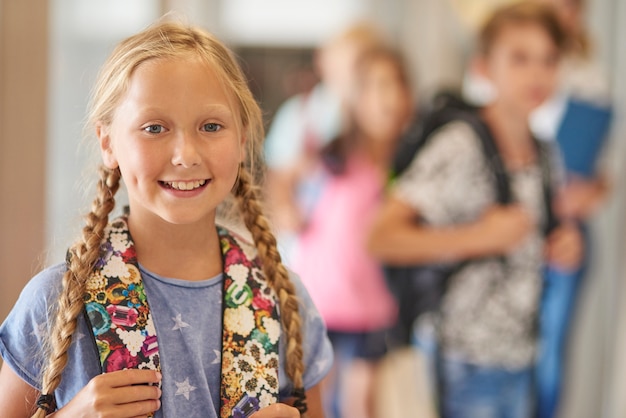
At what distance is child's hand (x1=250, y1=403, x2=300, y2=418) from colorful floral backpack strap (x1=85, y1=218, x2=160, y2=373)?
0.14 m

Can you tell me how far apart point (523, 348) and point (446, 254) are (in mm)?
380

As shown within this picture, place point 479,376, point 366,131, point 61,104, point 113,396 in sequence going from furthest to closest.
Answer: point 366,131 < point 479,376 < point 61,104 < point 113,396

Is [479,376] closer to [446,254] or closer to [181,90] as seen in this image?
[446,254]

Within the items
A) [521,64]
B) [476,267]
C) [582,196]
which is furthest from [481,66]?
[476,267]

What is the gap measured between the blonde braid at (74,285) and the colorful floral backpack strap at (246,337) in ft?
0.53

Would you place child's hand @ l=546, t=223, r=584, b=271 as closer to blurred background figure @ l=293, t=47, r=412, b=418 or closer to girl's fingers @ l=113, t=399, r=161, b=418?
blurred background figure @ l=293, t=47, r=412, b=418

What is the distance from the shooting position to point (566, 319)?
291cm

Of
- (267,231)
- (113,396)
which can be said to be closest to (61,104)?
(267,231)

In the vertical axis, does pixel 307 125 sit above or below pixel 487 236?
above

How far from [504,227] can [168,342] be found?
1728 mm

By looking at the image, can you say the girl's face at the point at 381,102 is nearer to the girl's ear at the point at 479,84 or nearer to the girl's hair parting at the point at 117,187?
the girl's ear at the point at 479,84

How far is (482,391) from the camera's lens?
2.60 meters

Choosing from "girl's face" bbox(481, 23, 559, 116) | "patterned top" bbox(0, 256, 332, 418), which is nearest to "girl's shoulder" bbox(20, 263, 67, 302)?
"patterned top" bbox(0, 256, 332, 418)

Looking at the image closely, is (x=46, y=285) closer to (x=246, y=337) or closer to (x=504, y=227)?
(x=246, y=337)
